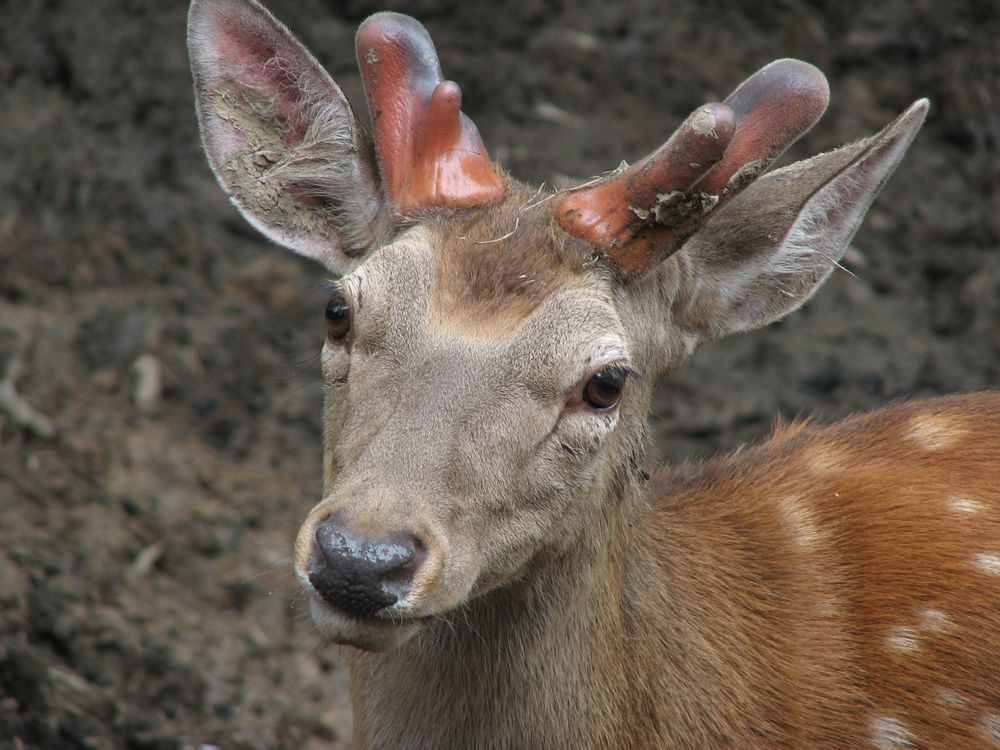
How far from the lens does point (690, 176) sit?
3.59 m

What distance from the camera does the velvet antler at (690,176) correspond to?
11.7ft

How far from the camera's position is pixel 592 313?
11.9ft

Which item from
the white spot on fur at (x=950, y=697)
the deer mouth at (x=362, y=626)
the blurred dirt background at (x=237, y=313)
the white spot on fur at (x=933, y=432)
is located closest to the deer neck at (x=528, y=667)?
the deer mouth at (x=362, y=626)

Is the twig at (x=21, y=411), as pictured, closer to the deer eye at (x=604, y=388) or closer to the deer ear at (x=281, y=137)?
the deer ear at (x=281, y=137)

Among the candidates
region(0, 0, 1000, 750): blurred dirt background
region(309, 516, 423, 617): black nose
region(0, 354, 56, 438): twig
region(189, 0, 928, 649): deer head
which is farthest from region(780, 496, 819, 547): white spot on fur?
region(0, 354, 56, 438): twig

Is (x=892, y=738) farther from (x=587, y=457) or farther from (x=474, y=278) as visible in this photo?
(x=474, y=278)

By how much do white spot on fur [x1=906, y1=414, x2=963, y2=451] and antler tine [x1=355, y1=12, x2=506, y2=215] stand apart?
1.48 metres

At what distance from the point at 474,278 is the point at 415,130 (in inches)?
19.3

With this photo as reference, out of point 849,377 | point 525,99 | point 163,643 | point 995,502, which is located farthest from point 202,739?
point 525,99

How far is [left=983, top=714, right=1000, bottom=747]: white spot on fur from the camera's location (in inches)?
156

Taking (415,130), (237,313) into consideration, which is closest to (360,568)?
(415,130)

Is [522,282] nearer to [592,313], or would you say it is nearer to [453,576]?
[592,313]

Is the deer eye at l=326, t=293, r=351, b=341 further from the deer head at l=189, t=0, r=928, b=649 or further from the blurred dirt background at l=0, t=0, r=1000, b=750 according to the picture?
the blurred dirt background at l=0, t=0, r=1000, b=750

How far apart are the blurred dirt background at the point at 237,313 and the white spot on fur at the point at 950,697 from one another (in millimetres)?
2272
